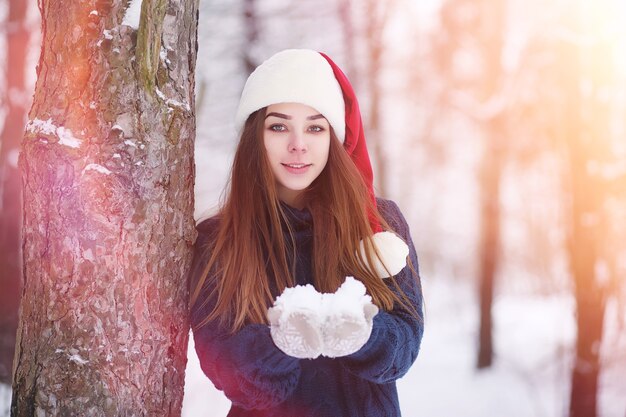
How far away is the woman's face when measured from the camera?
2.42 metres

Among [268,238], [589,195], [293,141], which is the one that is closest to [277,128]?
[293,141]

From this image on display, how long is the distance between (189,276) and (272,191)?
492 mm

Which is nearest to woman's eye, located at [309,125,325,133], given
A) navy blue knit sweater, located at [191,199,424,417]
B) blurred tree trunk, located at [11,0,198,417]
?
navy blue knit sweater, located at [191,199,424,417]

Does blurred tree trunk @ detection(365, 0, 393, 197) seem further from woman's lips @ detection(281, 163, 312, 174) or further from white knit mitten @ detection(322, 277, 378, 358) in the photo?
white knit mitten @ detection(322, 277, 378, 358)

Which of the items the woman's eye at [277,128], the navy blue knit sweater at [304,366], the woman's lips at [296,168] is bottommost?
the navy blue knit sweater at [304,366]

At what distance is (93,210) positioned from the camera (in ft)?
6.32

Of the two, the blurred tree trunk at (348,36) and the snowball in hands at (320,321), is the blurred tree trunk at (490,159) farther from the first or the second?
the snowball in hands at (320,321)

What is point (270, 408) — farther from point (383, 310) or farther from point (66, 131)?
point (66, 131)

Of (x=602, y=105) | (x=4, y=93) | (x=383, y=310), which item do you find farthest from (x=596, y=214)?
(x=4, y=93)

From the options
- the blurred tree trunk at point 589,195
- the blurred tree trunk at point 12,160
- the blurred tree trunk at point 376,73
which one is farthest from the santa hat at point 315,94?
the blurred tree trunk at point 376,73

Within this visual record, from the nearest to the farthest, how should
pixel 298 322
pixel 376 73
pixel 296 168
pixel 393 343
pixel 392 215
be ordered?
pixel 298 322 → pixel 393 343 → pixel 296 168 → pixel 392 215 → pixel 376 73

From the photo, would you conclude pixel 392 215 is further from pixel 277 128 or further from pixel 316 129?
pixel 277 128

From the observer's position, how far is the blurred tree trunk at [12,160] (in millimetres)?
6164

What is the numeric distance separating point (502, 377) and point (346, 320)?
6837mm
